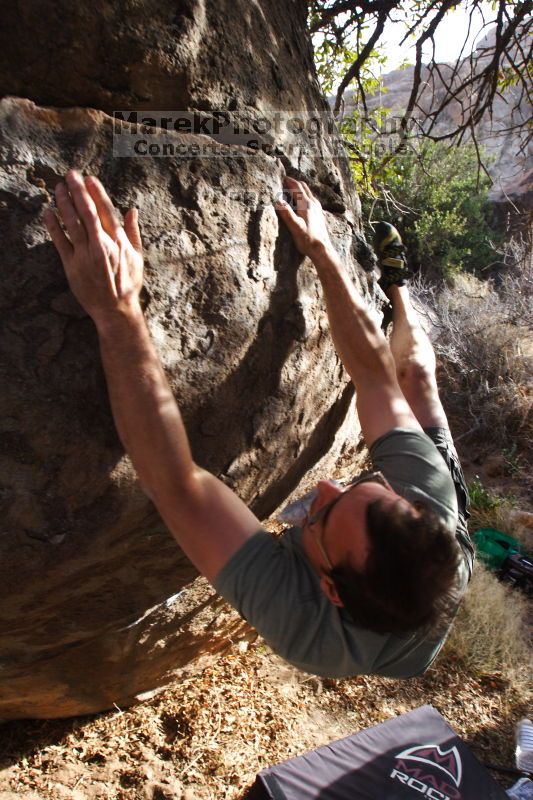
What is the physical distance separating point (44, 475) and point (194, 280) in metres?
0.66

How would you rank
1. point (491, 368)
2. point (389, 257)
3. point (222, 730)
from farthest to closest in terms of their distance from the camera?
point (491, 368)
point (222, 730)
point (389, 257)

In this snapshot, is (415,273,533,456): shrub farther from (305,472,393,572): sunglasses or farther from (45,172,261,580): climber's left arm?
(45,172,261,580): climber's left arm

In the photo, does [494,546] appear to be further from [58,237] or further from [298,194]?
[58,237]

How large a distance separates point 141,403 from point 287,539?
55 centimetres

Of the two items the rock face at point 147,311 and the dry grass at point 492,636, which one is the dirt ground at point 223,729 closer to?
the dry grass at point 492,636

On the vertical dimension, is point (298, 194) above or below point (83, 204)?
above

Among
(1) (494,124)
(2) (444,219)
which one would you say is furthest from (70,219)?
(1) (494,124)

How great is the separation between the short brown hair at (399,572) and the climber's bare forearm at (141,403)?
471mm

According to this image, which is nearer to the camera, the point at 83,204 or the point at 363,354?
the point at 83,204

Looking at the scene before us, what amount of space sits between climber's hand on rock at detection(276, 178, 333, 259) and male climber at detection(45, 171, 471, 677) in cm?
60

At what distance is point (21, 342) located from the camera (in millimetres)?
1513

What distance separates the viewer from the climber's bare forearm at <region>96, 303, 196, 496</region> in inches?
58.5

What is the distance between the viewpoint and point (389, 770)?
271 cm

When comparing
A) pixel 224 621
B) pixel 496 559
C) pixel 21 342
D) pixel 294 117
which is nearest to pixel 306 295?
pixel 294 117
